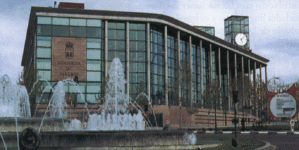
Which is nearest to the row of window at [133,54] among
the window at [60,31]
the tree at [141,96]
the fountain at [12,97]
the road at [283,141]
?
the window at [60,31]

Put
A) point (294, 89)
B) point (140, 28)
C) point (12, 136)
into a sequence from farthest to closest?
point (294, 89), point (140, 28), point (12, 136)

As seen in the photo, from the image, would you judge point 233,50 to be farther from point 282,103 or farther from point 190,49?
point 282,103

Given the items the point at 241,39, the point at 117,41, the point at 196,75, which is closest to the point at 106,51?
the point at 117,41

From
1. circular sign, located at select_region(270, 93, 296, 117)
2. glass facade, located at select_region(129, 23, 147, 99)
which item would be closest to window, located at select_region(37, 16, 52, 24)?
glass facade, located at select_region(129, 23, 147, 99)

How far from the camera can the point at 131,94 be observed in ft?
184

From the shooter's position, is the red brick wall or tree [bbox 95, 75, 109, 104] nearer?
tree [bbox 95, 75, 109, 104]

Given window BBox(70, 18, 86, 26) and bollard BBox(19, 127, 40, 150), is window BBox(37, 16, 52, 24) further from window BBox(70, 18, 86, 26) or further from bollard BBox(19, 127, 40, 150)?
bollard BBox(19, 127, 40, 150)

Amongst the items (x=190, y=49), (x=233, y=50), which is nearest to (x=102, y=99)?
(x=190, y=49)

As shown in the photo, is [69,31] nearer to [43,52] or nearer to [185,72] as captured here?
[43,52]

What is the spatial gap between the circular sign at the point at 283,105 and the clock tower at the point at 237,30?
189 feet

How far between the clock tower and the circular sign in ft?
189

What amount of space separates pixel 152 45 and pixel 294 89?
1300 inches

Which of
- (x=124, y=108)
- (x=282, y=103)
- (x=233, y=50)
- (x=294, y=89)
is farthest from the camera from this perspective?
(x=233, y=50)

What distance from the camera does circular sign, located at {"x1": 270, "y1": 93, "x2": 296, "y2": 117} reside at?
3622cm
